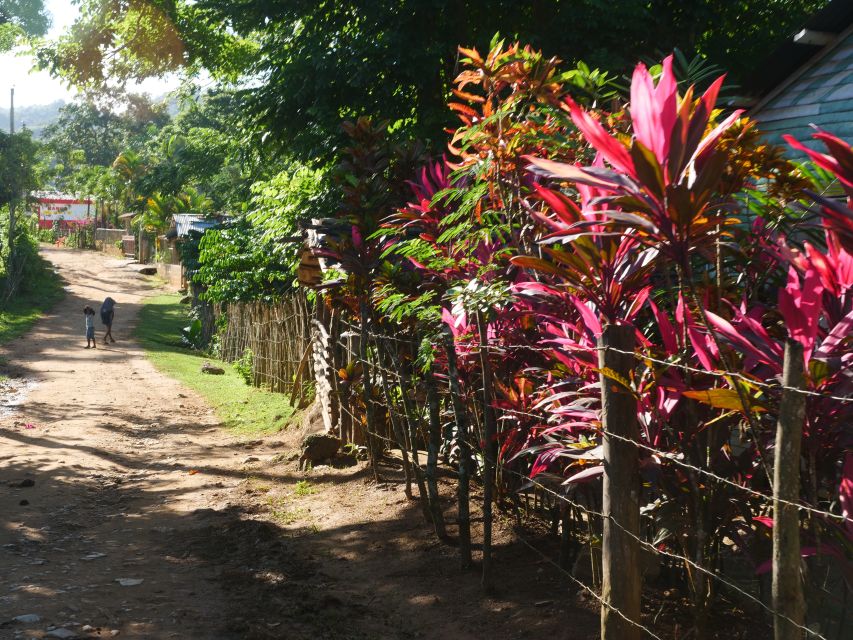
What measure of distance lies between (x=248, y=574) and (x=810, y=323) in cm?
405

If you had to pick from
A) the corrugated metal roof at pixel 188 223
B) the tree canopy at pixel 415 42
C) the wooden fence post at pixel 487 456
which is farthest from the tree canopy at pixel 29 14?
the wooden fence post at pixel 487 456

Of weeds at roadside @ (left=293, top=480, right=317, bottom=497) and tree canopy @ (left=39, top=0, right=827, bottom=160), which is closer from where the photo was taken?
weeds at roadside @ (left=293, top=480, right=317, bottom=497)

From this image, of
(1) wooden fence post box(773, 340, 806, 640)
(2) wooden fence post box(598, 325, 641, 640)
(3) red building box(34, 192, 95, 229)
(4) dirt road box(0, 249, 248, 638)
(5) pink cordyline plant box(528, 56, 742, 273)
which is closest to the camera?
(1) wooden fence post box(773, 340, 806, 640)

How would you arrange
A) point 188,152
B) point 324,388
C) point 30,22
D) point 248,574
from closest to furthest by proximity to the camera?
point 248,574
point 324,388
point 188,152
point 30,22

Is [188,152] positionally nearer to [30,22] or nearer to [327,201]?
[327,201]

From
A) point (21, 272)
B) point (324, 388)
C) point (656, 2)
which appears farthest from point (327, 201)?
point (21, 272)

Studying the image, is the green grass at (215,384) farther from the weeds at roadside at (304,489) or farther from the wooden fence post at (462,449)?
the wooden fence post at (462,449)

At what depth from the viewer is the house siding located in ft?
19.8

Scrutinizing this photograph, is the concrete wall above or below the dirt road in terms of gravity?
above

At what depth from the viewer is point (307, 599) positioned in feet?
16.8

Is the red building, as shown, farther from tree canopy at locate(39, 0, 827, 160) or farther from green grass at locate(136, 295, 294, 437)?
tree canopy at locate(39, 0, 827, 160)

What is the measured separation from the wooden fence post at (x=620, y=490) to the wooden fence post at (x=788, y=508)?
834mm

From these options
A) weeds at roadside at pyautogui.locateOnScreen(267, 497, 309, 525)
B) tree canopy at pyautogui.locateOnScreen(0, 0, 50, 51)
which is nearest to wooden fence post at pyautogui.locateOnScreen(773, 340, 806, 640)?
weeds at roadside at pyautogui.locateOnScreen(267, 497, 309, 525)

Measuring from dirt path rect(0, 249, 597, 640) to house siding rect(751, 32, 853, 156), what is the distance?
3.52m
